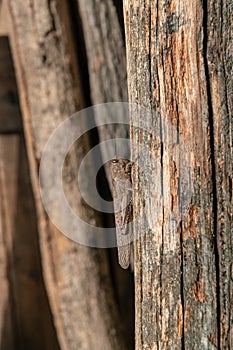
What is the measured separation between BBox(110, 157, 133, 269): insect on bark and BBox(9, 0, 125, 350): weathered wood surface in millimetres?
790

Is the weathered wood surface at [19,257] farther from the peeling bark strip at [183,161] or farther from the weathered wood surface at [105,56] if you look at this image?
the peeling bark strip at [183,161]

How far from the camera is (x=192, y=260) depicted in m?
1.90

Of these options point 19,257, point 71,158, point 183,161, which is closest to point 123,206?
point 183,161

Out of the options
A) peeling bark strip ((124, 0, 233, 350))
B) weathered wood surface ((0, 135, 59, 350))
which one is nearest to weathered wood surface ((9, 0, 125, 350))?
weathered wood surface ((0, 135, 59, 350))

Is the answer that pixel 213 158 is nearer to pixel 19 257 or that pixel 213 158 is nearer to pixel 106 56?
pixel 106 56

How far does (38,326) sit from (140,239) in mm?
1644

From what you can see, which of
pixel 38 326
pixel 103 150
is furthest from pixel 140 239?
pixel 38 326

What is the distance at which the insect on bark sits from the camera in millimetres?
2207

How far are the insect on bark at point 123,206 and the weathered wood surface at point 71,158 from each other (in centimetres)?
79

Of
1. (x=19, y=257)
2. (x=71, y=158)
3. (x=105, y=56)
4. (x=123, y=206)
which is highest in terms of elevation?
(x=105, y=56)

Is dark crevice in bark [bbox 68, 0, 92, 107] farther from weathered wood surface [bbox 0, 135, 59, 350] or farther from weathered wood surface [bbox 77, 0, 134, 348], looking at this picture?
weathered wood surface [bbox 0, 135, 59, 350]

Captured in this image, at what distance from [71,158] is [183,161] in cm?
129

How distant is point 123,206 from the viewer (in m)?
2.23

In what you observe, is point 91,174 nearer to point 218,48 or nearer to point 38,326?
point 38,326
